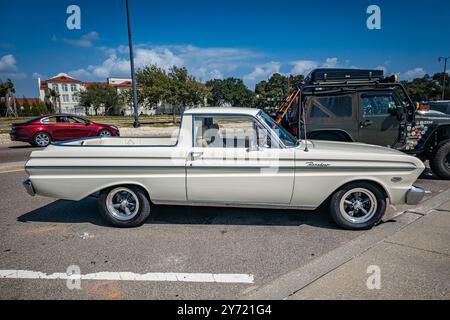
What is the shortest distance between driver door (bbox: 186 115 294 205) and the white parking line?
121 centimetres

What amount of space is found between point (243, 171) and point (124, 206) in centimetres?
177

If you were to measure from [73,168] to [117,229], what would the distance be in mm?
1031

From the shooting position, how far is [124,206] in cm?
412

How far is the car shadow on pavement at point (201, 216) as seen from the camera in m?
4.28

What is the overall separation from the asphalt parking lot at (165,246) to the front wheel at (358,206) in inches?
5.6

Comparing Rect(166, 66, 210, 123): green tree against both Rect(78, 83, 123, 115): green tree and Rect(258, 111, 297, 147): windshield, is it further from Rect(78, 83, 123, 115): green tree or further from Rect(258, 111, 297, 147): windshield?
Rect(78, 83, 123, 115): green tree

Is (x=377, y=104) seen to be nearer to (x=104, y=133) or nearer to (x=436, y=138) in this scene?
(x=436, y=138)

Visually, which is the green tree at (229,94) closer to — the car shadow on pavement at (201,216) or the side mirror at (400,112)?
the side mirror at (400,112)

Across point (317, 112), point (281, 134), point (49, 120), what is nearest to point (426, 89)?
point (317, 112)

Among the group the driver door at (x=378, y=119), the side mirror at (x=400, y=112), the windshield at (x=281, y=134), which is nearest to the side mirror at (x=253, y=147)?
the windshield at (x=281, y=134)

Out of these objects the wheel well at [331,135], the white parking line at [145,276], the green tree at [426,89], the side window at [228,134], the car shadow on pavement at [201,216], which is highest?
the green tree at [426,89]

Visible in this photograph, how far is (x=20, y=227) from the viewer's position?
420cm

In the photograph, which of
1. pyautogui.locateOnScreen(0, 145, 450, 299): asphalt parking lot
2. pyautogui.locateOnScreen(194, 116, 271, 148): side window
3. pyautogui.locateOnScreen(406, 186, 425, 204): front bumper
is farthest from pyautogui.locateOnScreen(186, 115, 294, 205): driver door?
pyautogui.locateOnScreen(406, 186, 425, 204): front bumper
